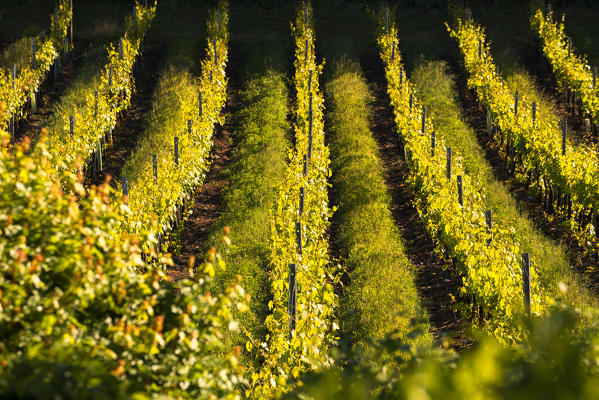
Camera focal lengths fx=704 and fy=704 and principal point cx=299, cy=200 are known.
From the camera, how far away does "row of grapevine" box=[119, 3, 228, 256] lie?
11.4 metres

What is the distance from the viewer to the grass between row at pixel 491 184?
33.9ft

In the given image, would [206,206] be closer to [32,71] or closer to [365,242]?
[365,242]

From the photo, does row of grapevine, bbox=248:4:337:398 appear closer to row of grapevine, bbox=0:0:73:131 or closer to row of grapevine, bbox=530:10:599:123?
row of grapevine, bbox=0:0:73:131

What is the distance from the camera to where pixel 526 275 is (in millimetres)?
8211

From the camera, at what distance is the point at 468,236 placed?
384 inches

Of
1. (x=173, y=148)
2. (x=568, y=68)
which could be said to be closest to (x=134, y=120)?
(x=173, y=148)

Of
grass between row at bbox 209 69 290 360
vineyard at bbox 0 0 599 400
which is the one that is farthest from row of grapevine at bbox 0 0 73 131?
grass between row at bbox 209 69 290 360

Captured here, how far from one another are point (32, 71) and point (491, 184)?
41.6ft

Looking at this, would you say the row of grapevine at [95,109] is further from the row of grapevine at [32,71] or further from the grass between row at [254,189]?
the grass between row at [254,189]

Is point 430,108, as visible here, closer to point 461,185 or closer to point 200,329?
point 461,185

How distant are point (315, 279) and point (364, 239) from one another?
3124 millimetres

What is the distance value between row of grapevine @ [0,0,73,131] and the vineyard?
113 millimetres

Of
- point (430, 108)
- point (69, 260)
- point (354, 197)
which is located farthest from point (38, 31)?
point (69, 260)

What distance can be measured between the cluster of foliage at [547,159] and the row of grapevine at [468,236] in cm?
124
